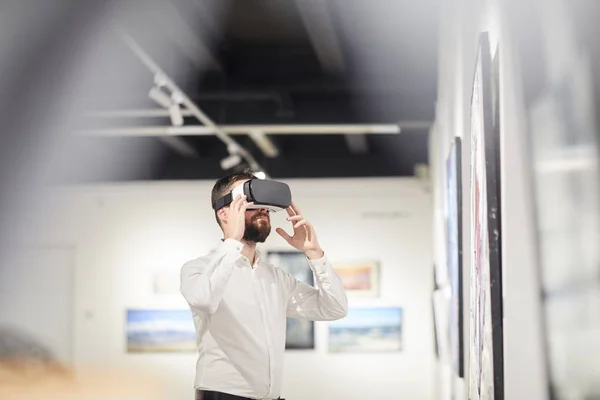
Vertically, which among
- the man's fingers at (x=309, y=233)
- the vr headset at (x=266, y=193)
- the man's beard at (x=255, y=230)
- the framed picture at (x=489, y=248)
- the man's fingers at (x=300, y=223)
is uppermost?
the vr headset at (x=266, y=193)

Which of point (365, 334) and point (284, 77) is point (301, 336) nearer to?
point (365, 334)

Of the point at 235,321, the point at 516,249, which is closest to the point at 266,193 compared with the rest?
the point at 235,321

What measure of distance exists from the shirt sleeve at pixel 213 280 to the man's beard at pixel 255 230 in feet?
0.30

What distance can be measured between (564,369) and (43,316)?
936 cm

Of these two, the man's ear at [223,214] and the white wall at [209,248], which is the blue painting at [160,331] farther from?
the man's ear at [223,214]

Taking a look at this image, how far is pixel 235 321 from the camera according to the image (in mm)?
2551

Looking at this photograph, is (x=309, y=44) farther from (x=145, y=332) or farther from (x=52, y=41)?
(x=145, y=332)

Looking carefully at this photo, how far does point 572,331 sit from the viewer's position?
2.61 feet

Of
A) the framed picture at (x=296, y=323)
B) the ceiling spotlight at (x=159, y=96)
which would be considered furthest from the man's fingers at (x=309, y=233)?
the framed picture at (x=296, y=323)

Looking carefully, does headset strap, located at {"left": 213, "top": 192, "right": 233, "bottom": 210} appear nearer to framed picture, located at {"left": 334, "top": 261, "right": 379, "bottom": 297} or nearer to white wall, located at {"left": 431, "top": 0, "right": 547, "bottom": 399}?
white wall, located at {"left": 431, "top": 0, "right": 547, "bottom": 399}

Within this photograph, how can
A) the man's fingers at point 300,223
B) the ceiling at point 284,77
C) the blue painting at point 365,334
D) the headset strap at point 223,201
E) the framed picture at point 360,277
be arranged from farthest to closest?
the framed picture at point 360,277 < the blue painting at point 365,334 < the ceiling at point 284,77 < the man's fingers at point 300,223 < the headset strap at point 223,201

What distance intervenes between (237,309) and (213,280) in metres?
0.16

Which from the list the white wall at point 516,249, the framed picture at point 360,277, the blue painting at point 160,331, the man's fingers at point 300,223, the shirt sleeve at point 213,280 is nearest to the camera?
the white wall at point 516,249

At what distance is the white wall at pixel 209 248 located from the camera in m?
9.20
